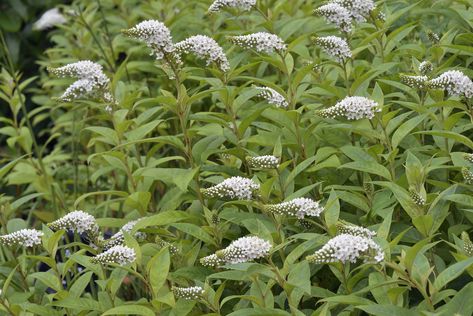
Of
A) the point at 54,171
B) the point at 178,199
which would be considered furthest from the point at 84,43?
the point at 178,199

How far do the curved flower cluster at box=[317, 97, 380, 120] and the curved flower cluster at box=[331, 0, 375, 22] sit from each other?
1.51 ft

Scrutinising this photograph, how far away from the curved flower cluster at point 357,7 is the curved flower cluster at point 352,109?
0.46m

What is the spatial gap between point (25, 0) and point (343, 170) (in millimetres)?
5325

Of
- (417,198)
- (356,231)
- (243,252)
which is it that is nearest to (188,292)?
(243,252)

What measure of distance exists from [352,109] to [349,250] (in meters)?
0.68

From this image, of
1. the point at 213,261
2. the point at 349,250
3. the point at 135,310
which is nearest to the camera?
the point at 349,250

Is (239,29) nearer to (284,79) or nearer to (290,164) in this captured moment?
(284,79)

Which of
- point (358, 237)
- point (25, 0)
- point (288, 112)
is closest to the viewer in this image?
point (358, 237)

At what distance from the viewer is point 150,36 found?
2701 millimetres

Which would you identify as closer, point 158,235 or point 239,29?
point 158,235

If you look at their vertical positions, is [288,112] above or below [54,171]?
above

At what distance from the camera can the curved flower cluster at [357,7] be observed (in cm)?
293

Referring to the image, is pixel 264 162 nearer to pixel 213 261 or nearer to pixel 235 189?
pixel 235 189

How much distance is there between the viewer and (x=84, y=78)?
319cm
